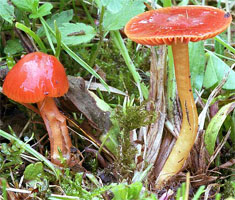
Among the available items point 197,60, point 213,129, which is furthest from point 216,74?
point 213,129

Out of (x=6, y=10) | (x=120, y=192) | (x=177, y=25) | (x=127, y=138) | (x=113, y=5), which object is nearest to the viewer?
(x=120, y=192)

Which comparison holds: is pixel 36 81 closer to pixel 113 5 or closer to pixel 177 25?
pixel 113 5

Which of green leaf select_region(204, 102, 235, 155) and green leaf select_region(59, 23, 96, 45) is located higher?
green leaf select_region(59, 23, 96, 45)

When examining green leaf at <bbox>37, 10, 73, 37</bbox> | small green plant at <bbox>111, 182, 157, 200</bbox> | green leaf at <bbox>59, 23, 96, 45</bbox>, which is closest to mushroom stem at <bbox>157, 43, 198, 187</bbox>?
small green plant at <bbox>111, 182, 157, 200</bbox>

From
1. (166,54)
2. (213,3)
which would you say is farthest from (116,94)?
(213,3)

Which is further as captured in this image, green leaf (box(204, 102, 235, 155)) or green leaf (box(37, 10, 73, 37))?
green leaf (box(37, 10, 73, 37))

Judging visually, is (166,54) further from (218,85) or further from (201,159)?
(201,159)

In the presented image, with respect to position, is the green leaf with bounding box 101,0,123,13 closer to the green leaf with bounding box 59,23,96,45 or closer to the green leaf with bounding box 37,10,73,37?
the green leaf with bounding box 59,23,96,45
